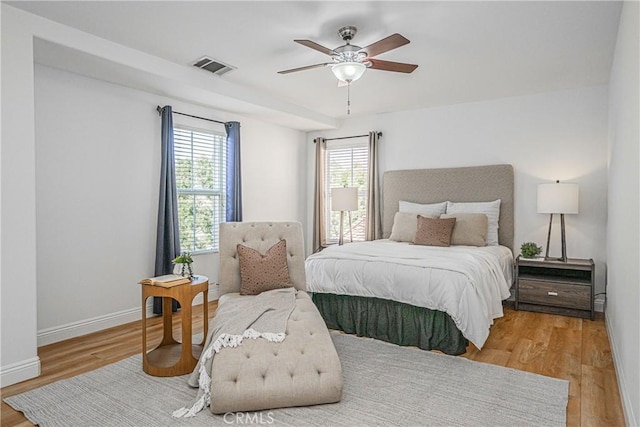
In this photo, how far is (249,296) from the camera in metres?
3.08

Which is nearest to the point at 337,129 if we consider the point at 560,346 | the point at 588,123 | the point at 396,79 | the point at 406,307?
the point at 396,79

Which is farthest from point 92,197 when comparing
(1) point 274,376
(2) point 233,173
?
(1) point 274,376

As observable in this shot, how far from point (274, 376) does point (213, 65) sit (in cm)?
288

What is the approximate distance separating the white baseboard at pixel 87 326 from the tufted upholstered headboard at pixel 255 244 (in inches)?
57.3

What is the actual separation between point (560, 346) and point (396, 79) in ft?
9.52

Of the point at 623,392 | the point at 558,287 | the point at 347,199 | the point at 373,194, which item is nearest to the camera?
the point at 623,392

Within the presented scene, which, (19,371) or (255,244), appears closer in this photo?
(19,371)

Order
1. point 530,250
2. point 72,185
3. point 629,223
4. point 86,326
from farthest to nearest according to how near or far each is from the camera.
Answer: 1. point 530,250
2. point 86,326
3. point 72,185
4. point 629,223

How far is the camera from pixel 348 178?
6.21 meters

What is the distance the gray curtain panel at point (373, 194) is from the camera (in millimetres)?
5773

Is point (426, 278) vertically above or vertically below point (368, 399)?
above

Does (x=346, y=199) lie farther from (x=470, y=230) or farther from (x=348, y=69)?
(x=348, y=69)

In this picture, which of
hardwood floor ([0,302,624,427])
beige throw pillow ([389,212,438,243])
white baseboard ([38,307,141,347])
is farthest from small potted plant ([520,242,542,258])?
white baseboard ([38,307,141,347])

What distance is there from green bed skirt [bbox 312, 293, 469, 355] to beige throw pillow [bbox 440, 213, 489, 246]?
159cm
